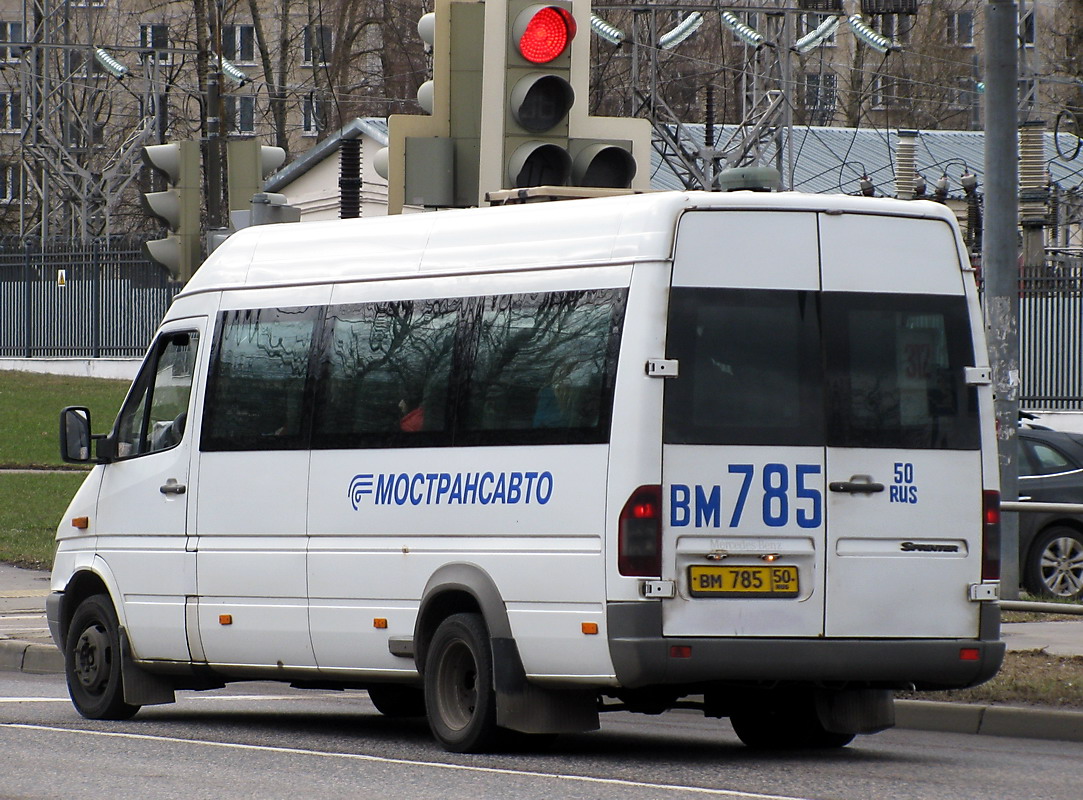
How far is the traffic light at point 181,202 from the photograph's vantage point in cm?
1461

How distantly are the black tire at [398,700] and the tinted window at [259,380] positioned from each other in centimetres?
165

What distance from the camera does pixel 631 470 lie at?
28.7 ft

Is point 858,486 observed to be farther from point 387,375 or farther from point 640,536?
point 387,375

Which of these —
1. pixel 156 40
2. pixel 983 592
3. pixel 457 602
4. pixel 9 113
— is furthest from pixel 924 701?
pixel 9 113

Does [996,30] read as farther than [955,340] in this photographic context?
Yes

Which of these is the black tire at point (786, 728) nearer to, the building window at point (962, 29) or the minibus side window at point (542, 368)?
the minibus side window at point (542, 368)

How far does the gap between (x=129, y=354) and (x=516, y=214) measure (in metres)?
26.6

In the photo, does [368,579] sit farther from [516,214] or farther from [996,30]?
[996,30]

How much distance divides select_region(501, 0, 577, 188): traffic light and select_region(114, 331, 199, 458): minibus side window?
2.04 m

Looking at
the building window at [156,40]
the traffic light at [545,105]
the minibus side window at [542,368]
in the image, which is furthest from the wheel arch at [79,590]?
the building window at [156,40]

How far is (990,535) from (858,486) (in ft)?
2.29

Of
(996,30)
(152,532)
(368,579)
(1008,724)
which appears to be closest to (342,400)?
(368,579)

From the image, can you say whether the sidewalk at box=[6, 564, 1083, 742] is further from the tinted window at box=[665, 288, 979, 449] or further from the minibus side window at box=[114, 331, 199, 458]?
the minibus side window at box=[114, 331, 199, 458]

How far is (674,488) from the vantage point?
879 centimetres
